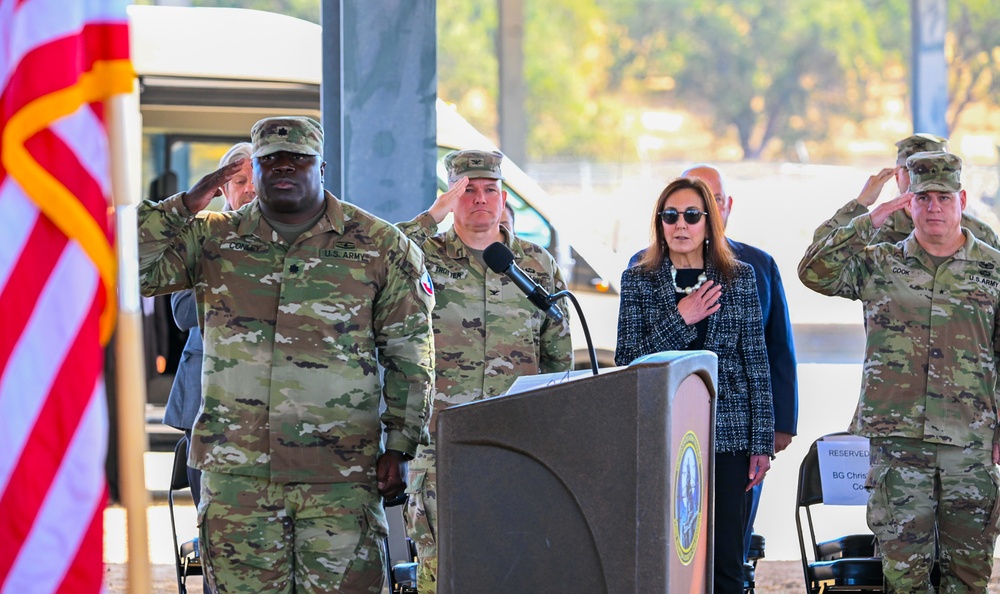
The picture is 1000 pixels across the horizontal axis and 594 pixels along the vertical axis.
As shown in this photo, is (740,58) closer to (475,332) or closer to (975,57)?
(975,57)

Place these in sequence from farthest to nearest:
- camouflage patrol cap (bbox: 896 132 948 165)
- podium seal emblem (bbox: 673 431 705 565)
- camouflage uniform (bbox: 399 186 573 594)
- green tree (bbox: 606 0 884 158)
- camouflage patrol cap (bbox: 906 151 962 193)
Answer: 1. green tree (bbox: 606 0 884 158)
2. camouflage patrol cap (bbox: 896 132 948 165)
3. camouflage patrol cap (bbox: 906 151 962 193)
4. camouflage uniform (bbox: 399 186 573 594)
5. podium seal emblem (bbox: 673 431 705 565)

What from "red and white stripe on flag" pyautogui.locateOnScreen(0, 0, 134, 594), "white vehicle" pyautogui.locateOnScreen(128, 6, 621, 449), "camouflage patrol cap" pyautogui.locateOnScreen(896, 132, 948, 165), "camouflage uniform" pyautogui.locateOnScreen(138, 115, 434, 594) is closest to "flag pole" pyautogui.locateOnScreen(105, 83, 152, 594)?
"red and white stripe on flag" pyautogui.locateOnScreen(0, 0, 134, 594)

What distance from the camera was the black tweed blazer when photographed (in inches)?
199

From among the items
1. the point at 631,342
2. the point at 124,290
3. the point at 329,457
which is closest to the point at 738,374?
the point at 631,342

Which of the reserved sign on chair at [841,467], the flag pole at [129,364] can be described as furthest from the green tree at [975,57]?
the flag pole at [129,364]

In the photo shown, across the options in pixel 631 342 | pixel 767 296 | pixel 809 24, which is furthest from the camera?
pixel 809 24

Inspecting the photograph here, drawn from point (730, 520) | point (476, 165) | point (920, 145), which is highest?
point (920, 145)

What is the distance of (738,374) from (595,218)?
2248 centimetres

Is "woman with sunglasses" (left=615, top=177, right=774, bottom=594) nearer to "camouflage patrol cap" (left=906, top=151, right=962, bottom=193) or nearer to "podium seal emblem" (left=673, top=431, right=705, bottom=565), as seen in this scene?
"camouflage patrol cap" (left=906, top=151, right=962, bottom=193)

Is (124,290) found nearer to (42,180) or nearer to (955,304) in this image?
(42,180)

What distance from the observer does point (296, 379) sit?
4.08 meters

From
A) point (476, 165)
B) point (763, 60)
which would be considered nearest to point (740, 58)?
point (763, 60)

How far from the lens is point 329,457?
407 cm

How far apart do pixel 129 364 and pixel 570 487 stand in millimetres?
1056
